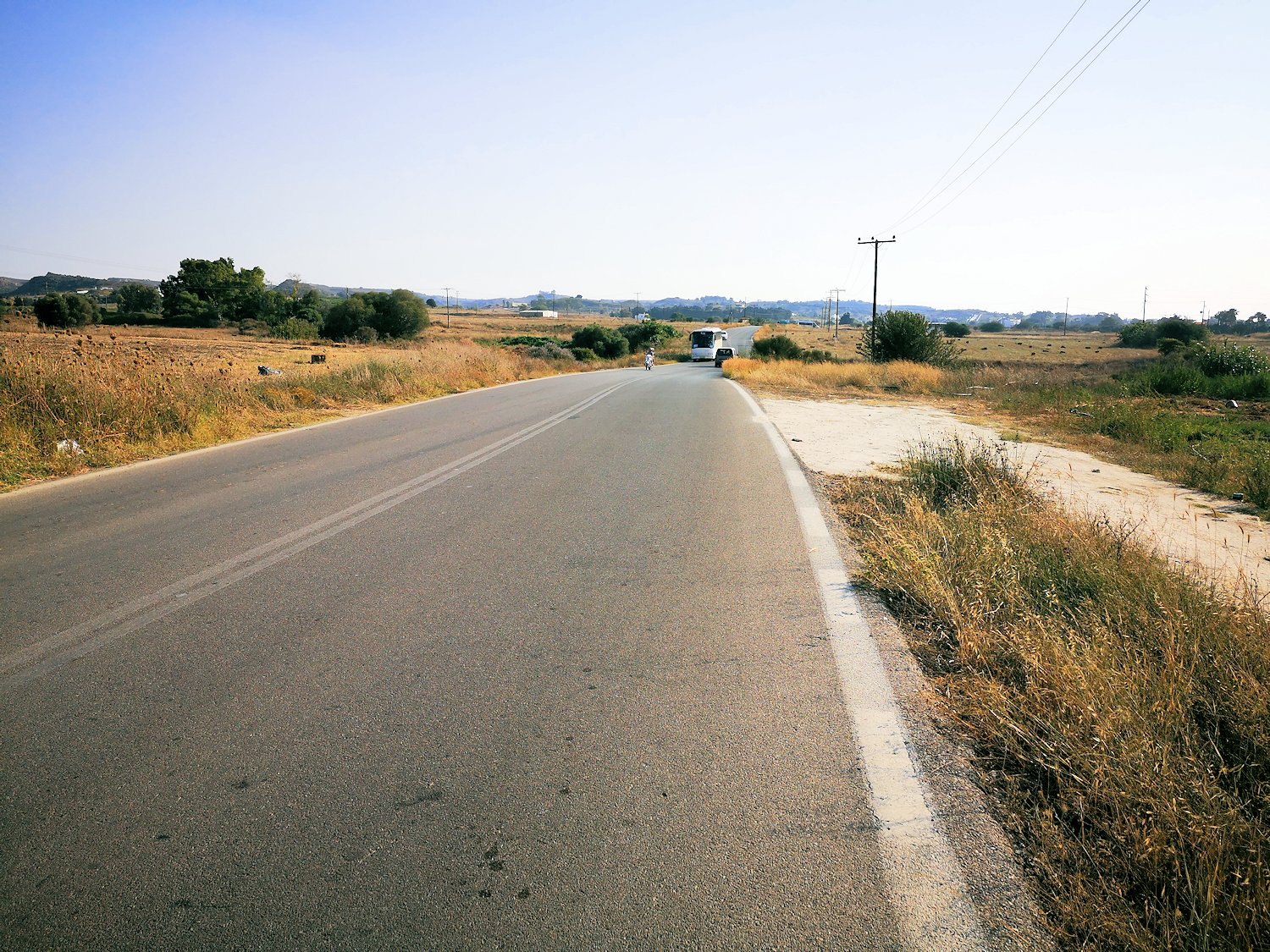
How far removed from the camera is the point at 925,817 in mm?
2756

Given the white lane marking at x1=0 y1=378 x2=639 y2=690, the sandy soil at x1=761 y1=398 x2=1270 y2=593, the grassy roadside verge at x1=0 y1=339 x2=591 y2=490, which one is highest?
the grassy roadside verge at x1=0 y1=339 x2=591 y2=490

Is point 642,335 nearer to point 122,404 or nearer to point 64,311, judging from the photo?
point 64,311

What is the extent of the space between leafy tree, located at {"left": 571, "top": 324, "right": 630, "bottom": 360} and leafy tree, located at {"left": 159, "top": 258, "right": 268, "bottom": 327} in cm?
4039

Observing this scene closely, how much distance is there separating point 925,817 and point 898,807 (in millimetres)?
93

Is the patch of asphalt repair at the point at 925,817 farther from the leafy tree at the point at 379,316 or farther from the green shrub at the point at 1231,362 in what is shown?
the leafy tree at the point at 379,316

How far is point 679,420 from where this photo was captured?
16.1 meters

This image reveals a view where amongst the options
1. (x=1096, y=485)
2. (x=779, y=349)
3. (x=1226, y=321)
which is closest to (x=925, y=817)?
(x=1096, y=485)

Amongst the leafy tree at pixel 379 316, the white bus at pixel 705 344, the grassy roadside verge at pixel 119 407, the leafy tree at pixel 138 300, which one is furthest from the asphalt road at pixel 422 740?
the leafy tree at pixel 138 300

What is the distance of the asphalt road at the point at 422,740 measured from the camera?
91.2 inches

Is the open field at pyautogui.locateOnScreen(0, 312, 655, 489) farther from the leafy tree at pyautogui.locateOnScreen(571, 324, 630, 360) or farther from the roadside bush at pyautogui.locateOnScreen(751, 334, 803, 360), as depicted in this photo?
the leafy tree at pyautogui.locateOnScreen(571, 324, 630, 360)

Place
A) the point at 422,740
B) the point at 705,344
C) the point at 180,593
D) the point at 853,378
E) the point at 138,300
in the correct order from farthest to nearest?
1. the point at 138,300
2. the point at 705,344
3. the point at 853,378
4. the point at 180,593
5. the point at 422,740

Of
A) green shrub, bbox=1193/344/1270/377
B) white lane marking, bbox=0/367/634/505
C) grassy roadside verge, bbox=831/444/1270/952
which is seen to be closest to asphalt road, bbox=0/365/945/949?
grassy roadside verge, bbox=831/444/1270/952

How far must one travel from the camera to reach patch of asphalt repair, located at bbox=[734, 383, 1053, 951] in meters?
2.26

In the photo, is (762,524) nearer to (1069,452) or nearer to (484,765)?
(484,765)
